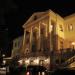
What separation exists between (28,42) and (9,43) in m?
20.6

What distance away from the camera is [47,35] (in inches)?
1486

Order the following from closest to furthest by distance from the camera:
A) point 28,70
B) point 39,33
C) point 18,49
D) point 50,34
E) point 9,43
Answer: point 28,70 → point 50,34 → point 39,33 → point 18,49 → point 9,43

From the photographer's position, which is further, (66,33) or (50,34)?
(66,33)

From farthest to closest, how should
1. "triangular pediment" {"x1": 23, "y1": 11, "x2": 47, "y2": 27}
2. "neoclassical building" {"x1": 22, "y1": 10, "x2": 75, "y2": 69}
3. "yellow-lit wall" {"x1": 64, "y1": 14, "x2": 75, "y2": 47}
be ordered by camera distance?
"triangular pediment" {"x1": 23, "y1": 11, "x2": 47, "y2": 27}
"yellow-lit wall" {"x1": 64, "y1": 14, "x2": 75, "y2": 47}
"neoclassical building" {"x1": 22, "y1": 10, "x2": 75, "y2": 69}

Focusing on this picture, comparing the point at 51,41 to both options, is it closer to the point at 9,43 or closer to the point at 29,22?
the point at 29,22

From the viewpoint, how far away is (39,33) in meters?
39.8

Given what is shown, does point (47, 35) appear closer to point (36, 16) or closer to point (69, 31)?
point (69, 31)

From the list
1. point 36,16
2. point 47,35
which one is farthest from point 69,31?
point 36,16

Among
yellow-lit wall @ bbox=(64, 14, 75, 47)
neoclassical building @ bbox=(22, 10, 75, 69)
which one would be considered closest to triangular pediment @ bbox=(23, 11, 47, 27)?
neoclassical building @ bbox=(22, 10, 75, 69)

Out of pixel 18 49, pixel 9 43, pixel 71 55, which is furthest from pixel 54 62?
pixel 9 43

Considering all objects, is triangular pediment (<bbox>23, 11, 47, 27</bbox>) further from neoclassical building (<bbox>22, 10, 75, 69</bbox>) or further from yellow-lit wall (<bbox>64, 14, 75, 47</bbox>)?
yellow-lit wall (<bbox>64, 14, 75, 47</bbox>)

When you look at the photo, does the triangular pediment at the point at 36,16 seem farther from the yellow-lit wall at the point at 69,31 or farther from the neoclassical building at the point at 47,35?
the yellow-lit wall at the point at 69,31

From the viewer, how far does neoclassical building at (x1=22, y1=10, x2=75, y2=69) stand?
36.6 metres

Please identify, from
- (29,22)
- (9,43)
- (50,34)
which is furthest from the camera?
(9,43)
